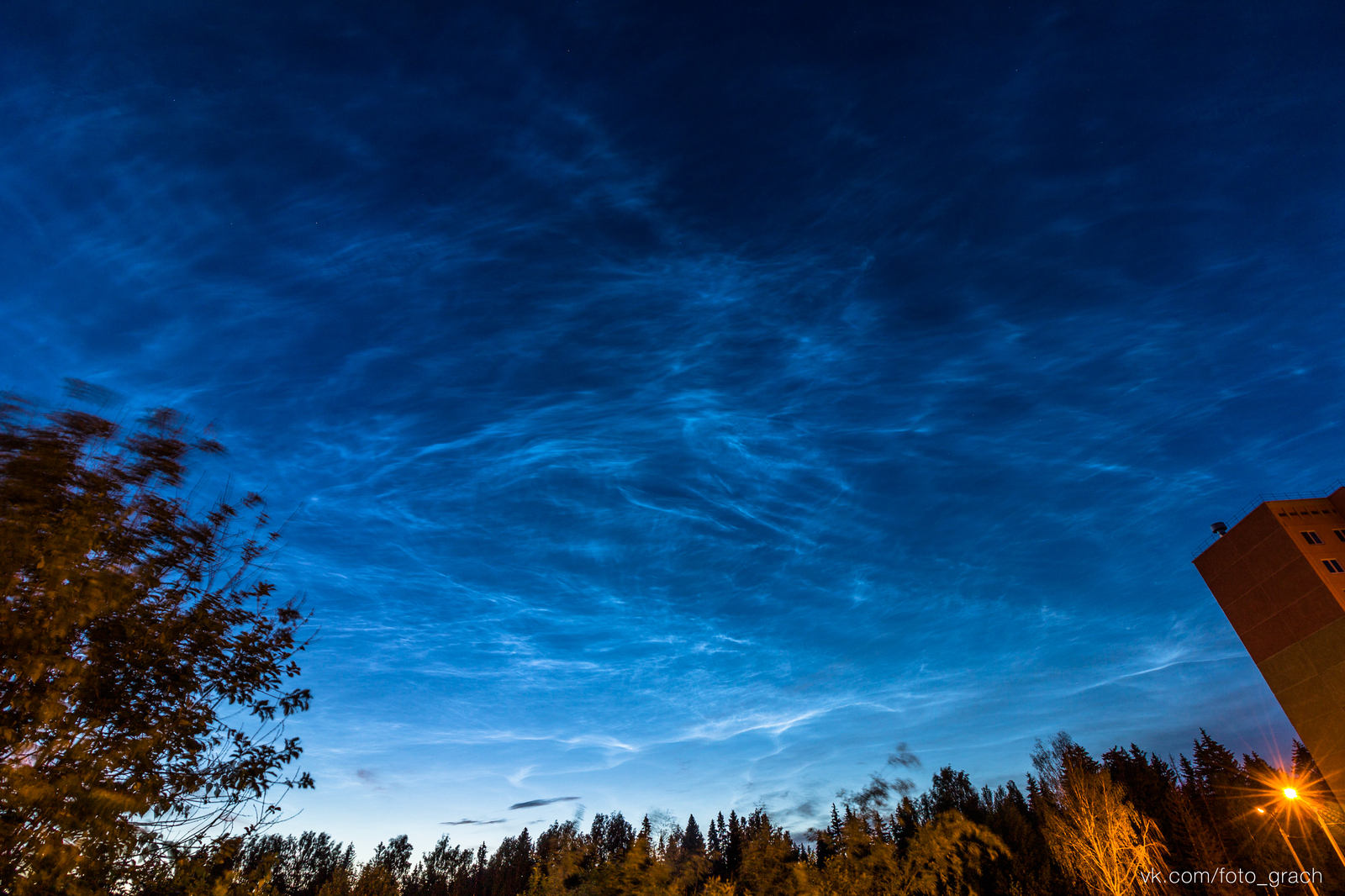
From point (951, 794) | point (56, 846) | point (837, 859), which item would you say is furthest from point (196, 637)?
point (951, 794)

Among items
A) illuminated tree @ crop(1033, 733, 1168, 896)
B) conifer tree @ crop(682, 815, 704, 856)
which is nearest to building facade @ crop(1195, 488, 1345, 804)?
illuminated tree @ crop(1033, 733, 1168, 896)

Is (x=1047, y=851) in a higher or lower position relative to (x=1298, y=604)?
lower

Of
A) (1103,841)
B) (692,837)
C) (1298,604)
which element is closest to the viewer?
(1103,841)

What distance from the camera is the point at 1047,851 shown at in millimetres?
62062

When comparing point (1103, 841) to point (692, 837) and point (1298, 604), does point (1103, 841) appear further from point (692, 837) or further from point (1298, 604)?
point (692, 837)

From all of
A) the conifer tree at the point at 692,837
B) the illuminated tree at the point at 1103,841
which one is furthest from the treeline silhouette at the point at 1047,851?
the conifer tree at the point at 692,837

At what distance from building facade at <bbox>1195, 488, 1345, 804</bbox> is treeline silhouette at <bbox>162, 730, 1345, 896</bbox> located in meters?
6.46

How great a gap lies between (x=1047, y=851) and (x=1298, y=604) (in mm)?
34767

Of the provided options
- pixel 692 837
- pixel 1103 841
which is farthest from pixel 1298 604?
pixel 692 837

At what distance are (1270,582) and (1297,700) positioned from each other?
9.50 m

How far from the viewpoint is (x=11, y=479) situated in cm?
574

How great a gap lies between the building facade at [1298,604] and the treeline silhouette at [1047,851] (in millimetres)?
6459

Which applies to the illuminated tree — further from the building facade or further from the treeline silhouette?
the building facade

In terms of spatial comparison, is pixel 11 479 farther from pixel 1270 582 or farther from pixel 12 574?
pixel 1270 582
